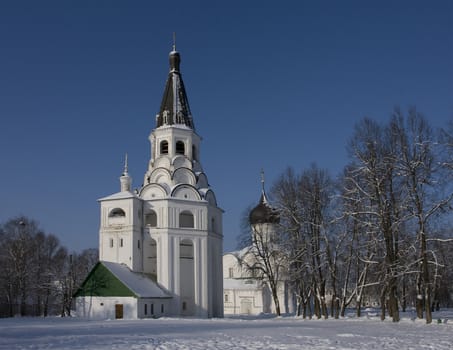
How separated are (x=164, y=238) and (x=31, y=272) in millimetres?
13896

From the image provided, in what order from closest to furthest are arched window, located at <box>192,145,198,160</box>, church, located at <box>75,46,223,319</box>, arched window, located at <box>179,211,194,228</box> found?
church, located at <box>75,46,223,319</box> → arched window, located at <box>179,211,194,228</box> → arched window, located at <box>192,145,198,160</box>

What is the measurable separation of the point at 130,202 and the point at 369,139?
1895cm

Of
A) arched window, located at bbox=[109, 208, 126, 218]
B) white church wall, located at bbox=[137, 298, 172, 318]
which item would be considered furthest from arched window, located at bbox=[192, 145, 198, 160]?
white church wall, located at bbox=[137, 298, 172, 318]

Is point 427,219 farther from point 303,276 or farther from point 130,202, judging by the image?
point 130,202

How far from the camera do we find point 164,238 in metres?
38.9

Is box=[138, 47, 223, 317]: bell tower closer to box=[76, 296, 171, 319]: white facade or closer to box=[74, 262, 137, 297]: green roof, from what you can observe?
box=[76, 296, 171, 319]: white facade

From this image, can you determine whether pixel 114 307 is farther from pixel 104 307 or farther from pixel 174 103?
pixel 174 103

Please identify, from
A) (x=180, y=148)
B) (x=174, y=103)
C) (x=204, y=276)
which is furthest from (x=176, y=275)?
(x=174, y=103)

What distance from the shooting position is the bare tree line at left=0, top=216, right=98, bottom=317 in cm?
4312

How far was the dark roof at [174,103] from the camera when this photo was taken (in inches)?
1708

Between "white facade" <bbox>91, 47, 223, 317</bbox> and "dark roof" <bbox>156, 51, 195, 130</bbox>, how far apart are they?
8cm

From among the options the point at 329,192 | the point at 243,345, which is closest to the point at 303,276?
the point at 329,192

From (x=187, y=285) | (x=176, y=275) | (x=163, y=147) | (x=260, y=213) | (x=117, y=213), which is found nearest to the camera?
(x=176, y=275)

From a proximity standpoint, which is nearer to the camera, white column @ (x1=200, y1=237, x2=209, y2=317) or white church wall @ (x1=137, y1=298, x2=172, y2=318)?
white church wall @ (x1=137, y1=298, x2=172, y2=318)
